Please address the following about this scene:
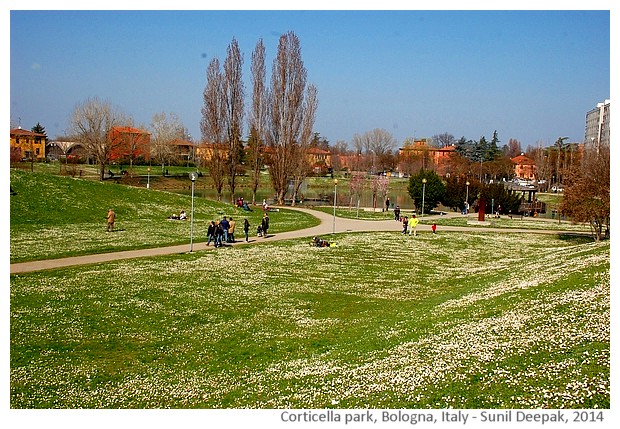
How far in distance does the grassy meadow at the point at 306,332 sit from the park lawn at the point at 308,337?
54mm

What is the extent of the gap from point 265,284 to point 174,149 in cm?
11135

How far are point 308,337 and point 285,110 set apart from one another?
2188 inches

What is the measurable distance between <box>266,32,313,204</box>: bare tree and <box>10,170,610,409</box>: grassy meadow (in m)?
39.7

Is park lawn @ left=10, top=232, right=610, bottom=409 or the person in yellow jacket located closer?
park lawn @ left=10, top=232, right=610, bottom=409

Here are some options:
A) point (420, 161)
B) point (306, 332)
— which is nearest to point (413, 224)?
point (306, 332)

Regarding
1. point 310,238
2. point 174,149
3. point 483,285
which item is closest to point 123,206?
point 310,238

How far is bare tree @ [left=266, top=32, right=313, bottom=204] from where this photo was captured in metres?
69.2

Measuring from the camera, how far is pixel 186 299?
800 inches

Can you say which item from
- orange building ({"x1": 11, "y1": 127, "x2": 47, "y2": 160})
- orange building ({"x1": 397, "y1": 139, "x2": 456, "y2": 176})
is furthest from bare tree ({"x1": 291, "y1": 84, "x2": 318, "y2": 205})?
orange building ({"x1": 397, "y1": 139, "x2": 456, "y2": 176})

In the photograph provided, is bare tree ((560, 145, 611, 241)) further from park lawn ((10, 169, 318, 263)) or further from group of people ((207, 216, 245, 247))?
group of people ((207, 216, 245, 247))

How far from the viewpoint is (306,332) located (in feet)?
54.1

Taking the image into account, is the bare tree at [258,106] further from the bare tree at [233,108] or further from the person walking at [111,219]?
the person walking at [111,219]

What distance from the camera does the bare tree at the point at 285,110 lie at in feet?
227

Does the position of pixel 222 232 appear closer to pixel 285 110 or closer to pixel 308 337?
pixel 308 337
